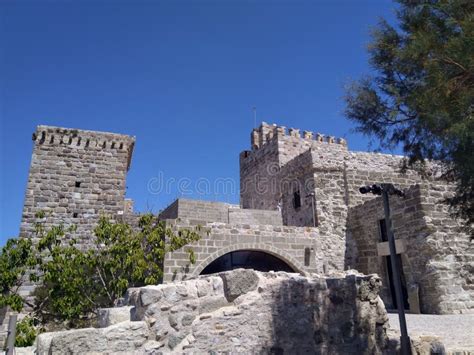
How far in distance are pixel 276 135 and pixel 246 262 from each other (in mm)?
8596

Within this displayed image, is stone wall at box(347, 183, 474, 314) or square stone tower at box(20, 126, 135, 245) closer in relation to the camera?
stone wall at box(347, 183, 474, 314)

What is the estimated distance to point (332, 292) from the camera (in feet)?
17.9

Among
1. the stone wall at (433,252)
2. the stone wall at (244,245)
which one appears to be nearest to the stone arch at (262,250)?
the stone wall at (244,245)

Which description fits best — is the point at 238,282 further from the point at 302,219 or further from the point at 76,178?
the point at 302,219

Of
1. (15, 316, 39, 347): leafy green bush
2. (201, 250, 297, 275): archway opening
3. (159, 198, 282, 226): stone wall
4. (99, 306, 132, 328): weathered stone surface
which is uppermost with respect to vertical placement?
(159, 198, 282, 226): stone wall

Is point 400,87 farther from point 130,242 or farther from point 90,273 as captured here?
point 90,273

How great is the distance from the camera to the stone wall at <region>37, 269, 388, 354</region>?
14.2 feet

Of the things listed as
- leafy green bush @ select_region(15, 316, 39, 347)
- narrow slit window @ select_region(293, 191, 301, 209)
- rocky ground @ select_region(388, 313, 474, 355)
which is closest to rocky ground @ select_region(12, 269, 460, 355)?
rocky ground @ select_region(388, 313, 474, 355)

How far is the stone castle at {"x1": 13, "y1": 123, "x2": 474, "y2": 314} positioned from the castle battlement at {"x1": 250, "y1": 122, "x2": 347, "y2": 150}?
4.34 meters

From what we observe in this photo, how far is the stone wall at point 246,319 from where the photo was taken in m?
4.33

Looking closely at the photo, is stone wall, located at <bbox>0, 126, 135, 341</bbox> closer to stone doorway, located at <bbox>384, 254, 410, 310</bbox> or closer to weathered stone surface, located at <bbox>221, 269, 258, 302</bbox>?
weathered stone surface, located at <bbox>221, 269, 258, 302</bbox>

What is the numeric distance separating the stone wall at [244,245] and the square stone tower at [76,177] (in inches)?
117

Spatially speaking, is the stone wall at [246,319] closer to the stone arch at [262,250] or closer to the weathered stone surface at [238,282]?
the weathered stone surface at [238,282]

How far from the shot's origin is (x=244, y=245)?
1264cm
